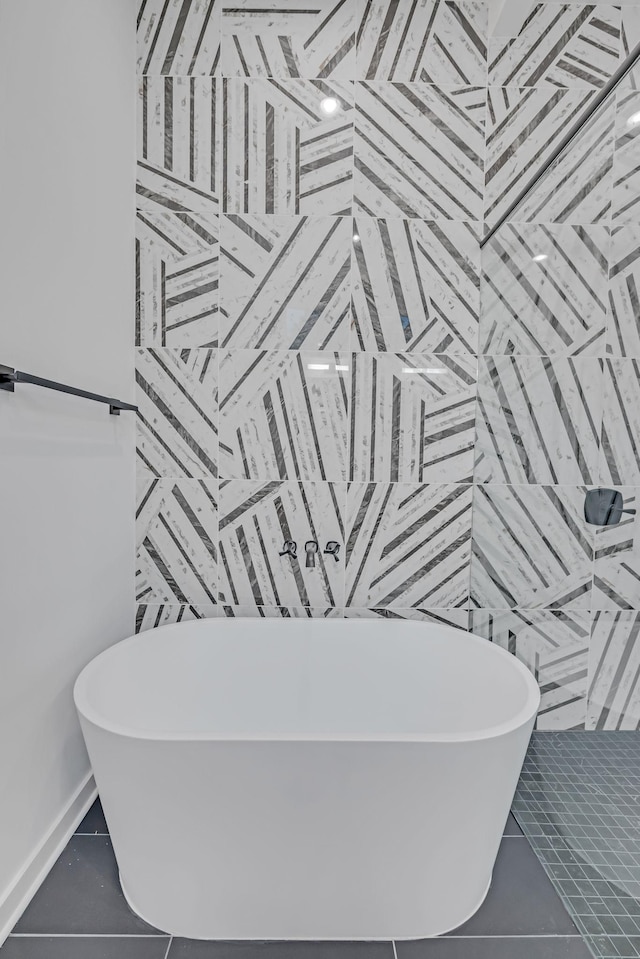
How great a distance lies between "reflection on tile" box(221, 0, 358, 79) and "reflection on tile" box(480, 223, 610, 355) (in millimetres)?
1005

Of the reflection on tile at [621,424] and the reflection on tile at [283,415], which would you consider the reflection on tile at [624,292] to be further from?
the reflection on tile at [283,415]

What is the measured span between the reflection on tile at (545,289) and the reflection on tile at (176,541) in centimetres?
128

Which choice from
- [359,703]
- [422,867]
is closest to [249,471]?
[359,703]

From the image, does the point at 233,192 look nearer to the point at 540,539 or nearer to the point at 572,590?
the point at 540,539

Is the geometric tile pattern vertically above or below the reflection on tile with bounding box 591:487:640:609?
below

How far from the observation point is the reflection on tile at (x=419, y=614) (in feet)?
7.37

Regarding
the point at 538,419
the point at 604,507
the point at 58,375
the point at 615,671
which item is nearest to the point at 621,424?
the point at 604,507

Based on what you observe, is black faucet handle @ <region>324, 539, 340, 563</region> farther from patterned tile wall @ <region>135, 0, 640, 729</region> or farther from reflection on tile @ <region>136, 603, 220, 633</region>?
reflection on tile @ <region>136, 603, 220, 633</region>

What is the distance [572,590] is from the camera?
4.89ft

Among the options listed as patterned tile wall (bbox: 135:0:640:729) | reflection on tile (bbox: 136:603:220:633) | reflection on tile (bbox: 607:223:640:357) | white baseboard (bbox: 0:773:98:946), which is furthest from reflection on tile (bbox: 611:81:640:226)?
white baseboard (bbox: 0:773:98:946)

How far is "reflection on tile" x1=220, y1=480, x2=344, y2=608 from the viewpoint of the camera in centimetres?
222

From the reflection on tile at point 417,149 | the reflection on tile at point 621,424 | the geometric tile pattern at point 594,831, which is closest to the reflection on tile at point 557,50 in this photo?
the reflection on tile at point 417,149

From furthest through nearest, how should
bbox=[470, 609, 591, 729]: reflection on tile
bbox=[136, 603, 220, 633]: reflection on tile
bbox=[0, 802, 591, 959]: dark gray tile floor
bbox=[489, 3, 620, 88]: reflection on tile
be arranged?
1. bbox=[136, 603, 220, 633]: reflection on tile
2. bbox=[489, 3, 620, 88]: reflection on tile
3. bbox=[470, 609, 591, 729]: reflection on tile
4. bbox=[0, 802, 591, 959]: dark gray tile floor

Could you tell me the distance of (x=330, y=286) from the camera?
2193mm
